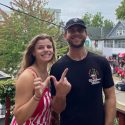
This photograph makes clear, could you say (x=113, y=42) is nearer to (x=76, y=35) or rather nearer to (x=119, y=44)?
(x=119, y=44)

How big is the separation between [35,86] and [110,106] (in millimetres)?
689

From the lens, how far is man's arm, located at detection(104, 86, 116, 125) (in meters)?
2.55

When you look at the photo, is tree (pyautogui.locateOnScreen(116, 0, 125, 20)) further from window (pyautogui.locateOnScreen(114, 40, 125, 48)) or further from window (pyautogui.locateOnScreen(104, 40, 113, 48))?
window (pyautogui.locateOnScreen(114, 40, 125, 48))

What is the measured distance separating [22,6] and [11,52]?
5490 mm

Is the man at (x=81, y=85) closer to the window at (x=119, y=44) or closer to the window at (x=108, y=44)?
the window at (x=119, y=44)

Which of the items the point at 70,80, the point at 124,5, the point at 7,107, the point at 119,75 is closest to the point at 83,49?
the point at 70,80

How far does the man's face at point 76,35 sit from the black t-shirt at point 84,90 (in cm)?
12

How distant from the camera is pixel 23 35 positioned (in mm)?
16906

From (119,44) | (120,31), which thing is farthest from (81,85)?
(120,31)

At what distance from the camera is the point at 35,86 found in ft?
7.42

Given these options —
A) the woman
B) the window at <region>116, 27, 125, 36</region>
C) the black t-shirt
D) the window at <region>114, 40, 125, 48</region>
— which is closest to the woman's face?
the woman

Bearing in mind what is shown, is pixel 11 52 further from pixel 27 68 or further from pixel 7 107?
pixel 27 68

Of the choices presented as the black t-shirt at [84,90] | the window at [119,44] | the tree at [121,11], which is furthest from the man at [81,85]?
the tree at [121,11]

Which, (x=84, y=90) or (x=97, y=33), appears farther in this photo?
(x=97, y=33)
